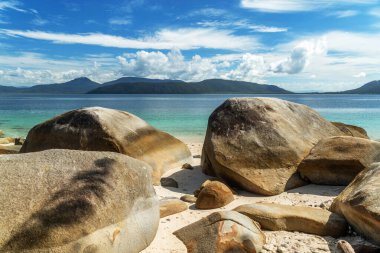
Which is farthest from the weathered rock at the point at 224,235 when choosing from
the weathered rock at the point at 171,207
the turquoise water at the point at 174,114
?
the turquoise water at the point at 174,114

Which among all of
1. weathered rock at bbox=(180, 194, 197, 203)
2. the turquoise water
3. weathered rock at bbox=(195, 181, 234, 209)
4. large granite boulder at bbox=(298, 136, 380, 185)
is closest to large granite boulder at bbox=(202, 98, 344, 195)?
large granite boulder at bbox=(298, 136, 380, 185)

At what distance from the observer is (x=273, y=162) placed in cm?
903

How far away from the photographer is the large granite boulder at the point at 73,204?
4621 mm

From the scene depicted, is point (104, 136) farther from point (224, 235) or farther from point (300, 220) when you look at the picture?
point (300, 220)

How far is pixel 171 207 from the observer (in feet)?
23.5

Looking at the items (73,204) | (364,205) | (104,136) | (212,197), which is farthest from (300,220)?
(104,136)

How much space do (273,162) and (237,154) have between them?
864mm

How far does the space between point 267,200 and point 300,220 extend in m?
2.06

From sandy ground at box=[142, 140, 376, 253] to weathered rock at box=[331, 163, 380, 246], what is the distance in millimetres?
235

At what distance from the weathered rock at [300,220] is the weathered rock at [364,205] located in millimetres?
234

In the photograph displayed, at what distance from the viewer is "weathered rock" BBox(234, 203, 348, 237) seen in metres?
6.04

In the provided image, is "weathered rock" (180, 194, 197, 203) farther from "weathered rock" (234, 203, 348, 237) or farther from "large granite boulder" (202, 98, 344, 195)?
"weathered rock" (234, 203, 348, 237)

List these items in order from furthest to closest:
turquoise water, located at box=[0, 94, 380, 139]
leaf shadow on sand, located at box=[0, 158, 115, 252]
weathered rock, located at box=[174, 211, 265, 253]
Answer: turquoise water, located at box=[0, 94, 380, 139], weathered rock, located at box=[174, 211, 265, 253], leaf shadow on sand, located at box=[0, 158, 115, 252]

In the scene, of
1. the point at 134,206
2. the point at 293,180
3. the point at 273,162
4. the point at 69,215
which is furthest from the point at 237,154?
the point at 69,215
